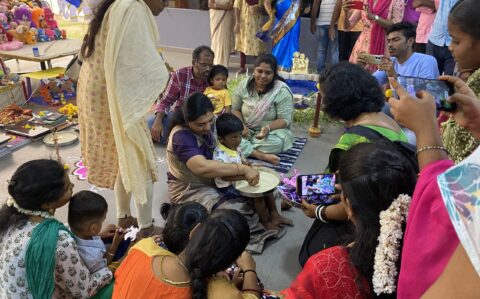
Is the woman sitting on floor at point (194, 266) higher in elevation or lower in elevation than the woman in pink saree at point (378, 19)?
lower

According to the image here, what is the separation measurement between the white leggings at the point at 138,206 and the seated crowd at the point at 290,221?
1.2 inches

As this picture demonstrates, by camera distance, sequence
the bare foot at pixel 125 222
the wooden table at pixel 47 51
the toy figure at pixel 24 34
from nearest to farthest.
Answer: the bare foot at pixel 125 222 < the wooden table at pixel 47 51 < the toy figure at pixel 24 34

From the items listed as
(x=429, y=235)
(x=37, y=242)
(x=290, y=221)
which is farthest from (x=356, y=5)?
(x=429, y=235)

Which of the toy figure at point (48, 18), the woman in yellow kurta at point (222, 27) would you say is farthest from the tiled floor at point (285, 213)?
the toy figure at point (48, 18)

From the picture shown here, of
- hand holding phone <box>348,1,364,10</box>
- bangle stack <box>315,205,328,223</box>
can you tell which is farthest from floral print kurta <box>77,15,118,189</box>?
hand holding phone <box>348,1,364,10</box>

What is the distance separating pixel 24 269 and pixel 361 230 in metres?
1.28

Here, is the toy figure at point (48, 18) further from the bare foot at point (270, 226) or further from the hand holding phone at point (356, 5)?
the bare foot at point (270, 226)

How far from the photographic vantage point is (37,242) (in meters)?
1.57

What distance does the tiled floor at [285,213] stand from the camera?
2.40 m

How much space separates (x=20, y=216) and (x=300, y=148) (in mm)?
2787

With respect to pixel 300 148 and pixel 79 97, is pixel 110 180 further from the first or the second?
pixel 300 148

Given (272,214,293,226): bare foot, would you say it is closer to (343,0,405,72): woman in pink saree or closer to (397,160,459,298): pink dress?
(397,160,459,298): pink dress

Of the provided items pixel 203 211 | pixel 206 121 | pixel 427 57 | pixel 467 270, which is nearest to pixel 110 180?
pixel 206 121

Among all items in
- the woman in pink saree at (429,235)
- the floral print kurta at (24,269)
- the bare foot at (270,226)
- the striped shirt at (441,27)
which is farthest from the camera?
the striped shirt at (441,27)
